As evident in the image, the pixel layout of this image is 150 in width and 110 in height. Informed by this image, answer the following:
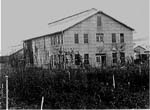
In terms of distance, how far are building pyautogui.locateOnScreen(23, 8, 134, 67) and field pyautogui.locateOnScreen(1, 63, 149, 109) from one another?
12.7m

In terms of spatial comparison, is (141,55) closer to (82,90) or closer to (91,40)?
(91,40)

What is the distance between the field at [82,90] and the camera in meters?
9.73

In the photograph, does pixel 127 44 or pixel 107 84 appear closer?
pixel 107 84

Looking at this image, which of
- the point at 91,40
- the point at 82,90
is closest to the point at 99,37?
the point at 91,40

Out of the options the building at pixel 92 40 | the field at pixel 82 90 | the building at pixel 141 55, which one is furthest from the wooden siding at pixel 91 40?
the field at pixel 82 90

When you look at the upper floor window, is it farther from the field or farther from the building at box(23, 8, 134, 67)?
the field

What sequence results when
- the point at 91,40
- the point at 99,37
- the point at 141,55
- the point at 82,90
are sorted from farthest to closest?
the point at 141,55 < the point at 99,37 < the point at 91,40 < the point at 82,90

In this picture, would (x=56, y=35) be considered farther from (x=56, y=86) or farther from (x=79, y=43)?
(x=56, y=86)

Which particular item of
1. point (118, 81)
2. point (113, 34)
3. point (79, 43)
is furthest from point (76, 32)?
point (118, 81)

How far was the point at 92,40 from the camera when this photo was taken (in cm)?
2788

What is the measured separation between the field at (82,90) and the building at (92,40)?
1266 centimetres

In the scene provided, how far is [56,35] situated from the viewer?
28.0 metres

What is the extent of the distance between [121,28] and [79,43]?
16.8 feet

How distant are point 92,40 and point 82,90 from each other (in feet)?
56.2
